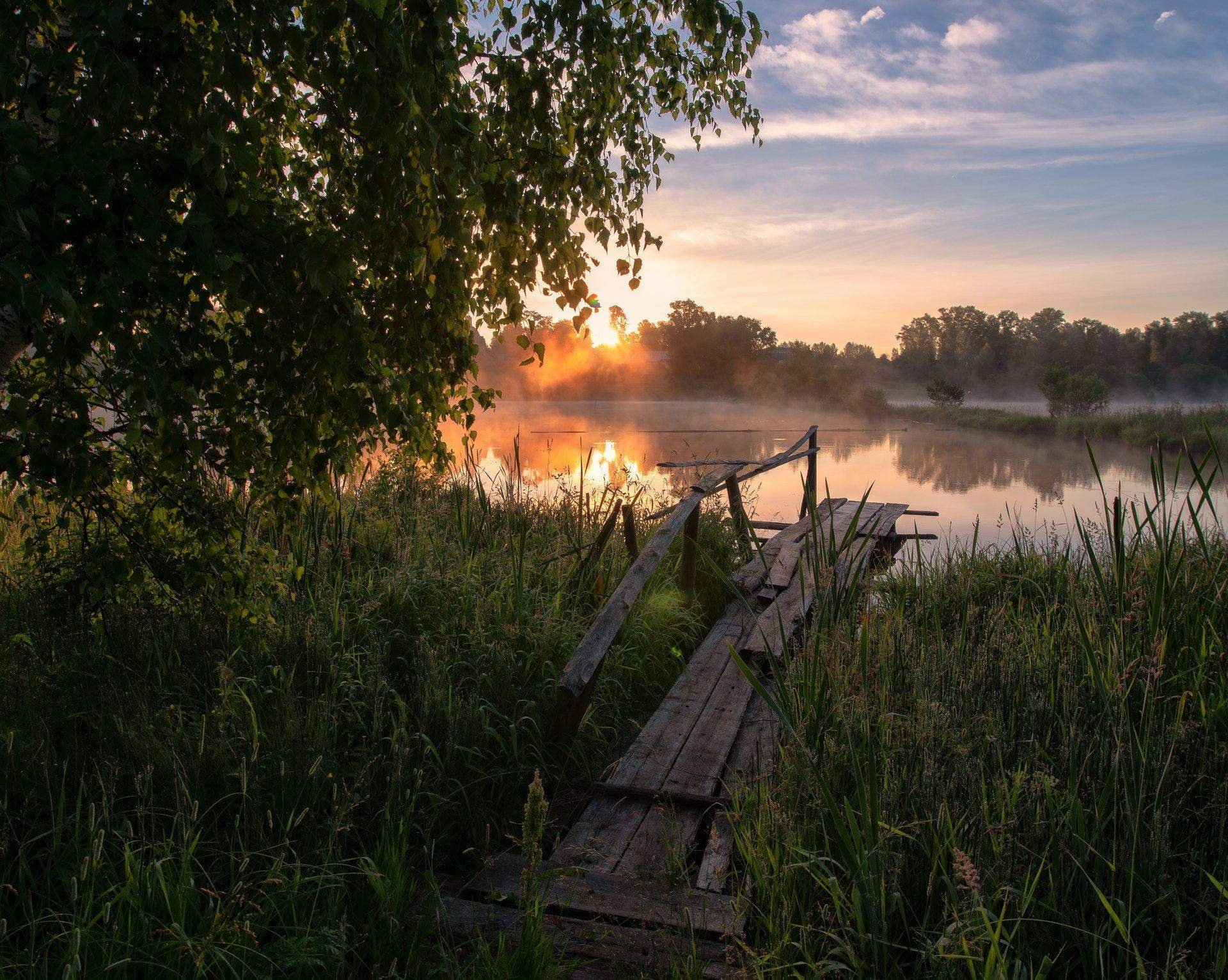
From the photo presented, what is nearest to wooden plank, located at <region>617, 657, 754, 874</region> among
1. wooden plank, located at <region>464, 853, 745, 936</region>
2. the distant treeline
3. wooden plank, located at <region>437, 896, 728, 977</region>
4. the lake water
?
wooden plank, located at <region>464, 853, 745, 936</region>

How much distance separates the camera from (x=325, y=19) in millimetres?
2027

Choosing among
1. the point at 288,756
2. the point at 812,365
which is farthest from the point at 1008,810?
the point at 812,365

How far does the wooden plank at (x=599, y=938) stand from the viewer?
208 centimetres

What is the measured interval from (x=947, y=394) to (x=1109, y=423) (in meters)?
17.4

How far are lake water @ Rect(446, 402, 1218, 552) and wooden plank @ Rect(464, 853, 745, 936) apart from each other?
338 cm

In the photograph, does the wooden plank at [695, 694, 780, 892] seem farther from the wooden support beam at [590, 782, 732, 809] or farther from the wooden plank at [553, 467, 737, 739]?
the wooden plank at [553, 467, 737, 739]

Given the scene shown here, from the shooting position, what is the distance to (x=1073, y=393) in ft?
118

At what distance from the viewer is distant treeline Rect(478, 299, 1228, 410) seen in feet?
180

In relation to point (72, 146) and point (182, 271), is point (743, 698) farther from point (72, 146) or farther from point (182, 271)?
point (72, 146)

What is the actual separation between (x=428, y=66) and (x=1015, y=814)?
9.16 ft

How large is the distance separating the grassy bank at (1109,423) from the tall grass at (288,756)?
69.7ft

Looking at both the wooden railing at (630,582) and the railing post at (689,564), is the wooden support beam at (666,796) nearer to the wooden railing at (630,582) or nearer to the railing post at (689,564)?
the wooden railing at (630,582)

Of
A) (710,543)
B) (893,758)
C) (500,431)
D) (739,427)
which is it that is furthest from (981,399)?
(893,758)

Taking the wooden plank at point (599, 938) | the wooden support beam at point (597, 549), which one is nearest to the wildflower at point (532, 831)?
the wooden plank at point (599, 938)
